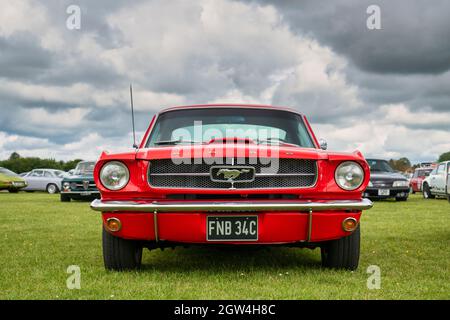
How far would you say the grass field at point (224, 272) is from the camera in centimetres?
355

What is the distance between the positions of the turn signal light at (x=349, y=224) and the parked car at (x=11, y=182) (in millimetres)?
25178

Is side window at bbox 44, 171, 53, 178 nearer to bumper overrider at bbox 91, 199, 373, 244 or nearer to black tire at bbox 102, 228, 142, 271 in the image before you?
black tire at bbox 102, 228, 142, 271

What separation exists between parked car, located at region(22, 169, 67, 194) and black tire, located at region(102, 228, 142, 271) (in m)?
23.9

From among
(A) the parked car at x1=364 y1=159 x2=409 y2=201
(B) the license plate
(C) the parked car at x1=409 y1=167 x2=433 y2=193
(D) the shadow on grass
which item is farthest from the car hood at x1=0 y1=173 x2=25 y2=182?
(B) the license plate

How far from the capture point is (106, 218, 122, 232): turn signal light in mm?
3988

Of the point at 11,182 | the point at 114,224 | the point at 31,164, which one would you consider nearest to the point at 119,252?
the point at 114,224

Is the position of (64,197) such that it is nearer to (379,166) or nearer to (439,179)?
(379,166)

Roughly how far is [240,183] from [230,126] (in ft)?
4.46

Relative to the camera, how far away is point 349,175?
4102mm

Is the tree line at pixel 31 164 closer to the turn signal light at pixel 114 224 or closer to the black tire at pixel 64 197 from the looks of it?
the black tire at pixel 64 197

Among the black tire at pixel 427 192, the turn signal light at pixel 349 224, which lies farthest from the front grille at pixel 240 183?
the black tire at pixel 427 192

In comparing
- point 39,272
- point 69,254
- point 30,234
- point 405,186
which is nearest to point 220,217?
point 39,272
